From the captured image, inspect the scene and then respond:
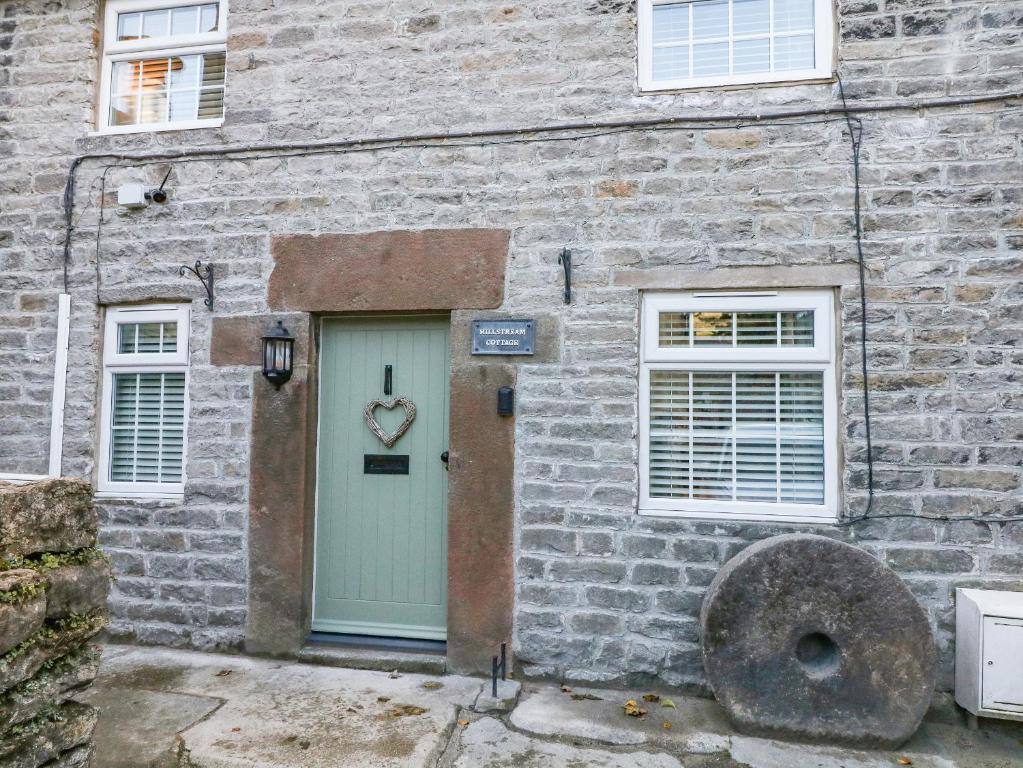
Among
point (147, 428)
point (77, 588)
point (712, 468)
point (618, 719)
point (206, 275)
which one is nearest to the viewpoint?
point (77, 588)

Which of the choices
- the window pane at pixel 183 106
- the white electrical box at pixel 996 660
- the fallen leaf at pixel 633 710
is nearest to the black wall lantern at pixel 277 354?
the window pane at pixel 183 106

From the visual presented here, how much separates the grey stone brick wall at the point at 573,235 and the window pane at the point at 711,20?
424mm

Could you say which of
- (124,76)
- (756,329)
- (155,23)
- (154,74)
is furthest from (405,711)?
(155,23)

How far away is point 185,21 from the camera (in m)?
4.63

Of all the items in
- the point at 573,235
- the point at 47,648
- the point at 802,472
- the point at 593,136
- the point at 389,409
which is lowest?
the point at 47,648

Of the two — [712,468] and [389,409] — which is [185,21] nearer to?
[389,409]

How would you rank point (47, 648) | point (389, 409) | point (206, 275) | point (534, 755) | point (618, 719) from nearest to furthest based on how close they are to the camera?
point (47, 648)
point (534, 755)
point (618, 719)
point (389, 409)
point (206, 275)

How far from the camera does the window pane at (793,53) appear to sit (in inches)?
153

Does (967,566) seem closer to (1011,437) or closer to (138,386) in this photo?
(1011,437)

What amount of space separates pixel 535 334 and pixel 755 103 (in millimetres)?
1818

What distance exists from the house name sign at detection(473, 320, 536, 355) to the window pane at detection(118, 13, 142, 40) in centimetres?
331

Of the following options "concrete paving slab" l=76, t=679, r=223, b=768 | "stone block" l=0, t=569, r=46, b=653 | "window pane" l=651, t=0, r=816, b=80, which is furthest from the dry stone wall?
"window pane" l=651, t=0, r=816, b=80

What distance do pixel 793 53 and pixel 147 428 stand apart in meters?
4.68

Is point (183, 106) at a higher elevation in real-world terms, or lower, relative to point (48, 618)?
higher
